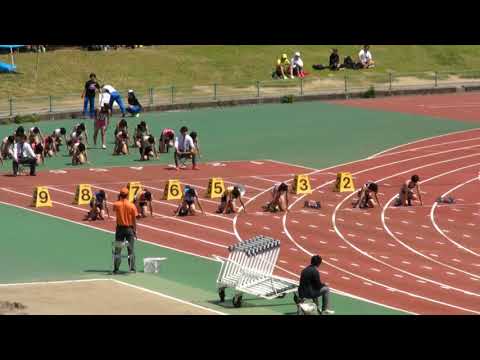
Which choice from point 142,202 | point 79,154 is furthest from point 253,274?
point 79,154

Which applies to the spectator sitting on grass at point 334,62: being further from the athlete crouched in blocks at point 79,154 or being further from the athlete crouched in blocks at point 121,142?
the athlete crouched in blocks at point 79,154

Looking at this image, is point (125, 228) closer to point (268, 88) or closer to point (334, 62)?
point (268, 88)

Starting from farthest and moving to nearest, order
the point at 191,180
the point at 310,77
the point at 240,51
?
the point at 240,51, the point at 310,77, the point at 191,180

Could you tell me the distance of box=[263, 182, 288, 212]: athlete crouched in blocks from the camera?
34.0m

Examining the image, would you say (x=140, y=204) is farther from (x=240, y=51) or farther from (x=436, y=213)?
(x=240, y=51)

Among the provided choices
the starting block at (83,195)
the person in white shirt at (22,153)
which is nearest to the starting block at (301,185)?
the starting block at (83,195)

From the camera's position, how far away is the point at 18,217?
1302 inches

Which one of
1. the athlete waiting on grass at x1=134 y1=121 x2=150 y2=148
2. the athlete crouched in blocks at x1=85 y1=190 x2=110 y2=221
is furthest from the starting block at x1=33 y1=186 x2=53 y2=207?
the athlete waiting on grass at x1=134 y1=121 x2=150 y2=148

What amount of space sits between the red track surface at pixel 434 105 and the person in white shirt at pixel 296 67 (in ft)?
16.6

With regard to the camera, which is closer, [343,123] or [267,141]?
[267,141]

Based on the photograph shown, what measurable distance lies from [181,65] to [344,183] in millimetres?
26936

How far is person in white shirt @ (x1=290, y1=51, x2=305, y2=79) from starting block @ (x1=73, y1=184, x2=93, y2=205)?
1117 inches
